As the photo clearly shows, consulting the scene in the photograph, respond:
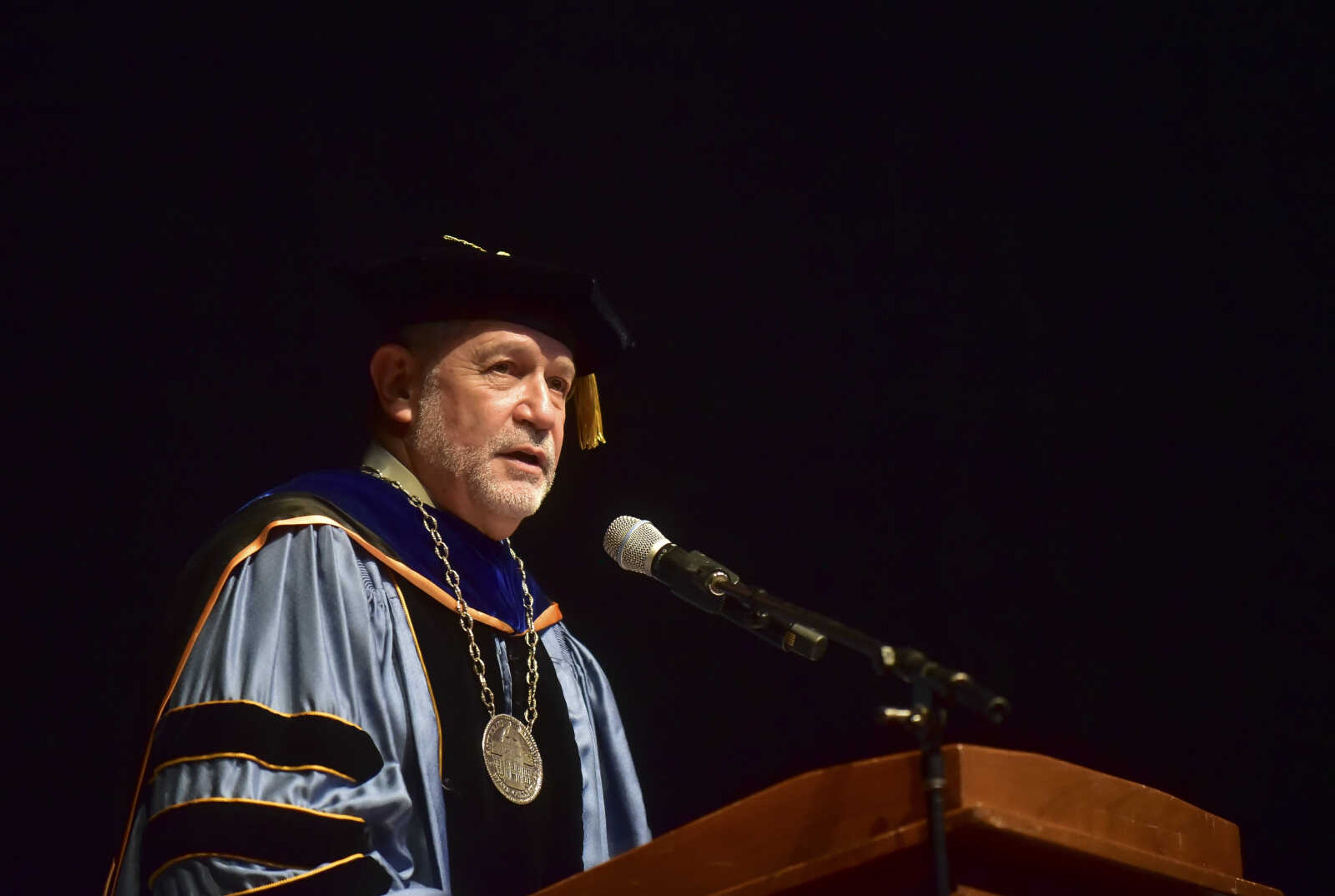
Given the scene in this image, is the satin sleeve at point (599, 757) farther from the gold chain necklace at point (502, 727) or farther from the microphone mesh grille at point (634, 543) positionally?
the microphone mesh grille at point (634, 543)

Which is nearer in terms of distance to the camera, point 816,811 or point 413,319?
point 816,811

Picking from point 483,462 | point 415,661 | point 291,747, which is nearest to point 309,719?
point 291,747

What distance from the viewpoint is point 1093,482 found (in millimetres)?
3699

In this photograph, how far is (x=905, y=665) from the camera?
5.85ft

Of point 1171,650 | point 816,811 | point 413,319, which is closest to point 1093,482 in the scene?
point 1171,650

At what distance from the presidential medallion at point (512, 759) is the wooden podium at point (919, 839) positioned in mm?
940

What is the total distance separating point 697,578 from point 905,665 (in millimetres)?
486

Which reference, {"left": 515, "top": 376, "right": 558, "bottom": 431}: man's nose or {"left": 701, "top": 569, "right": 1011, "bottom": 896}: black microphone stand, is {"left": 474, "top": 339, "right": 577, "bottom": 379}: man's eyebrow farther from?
{"left": 701, "top": 569, "right": 1011, "bottom": 896}: black microphone stand

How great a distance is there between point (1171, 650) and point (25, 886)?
2548 mm

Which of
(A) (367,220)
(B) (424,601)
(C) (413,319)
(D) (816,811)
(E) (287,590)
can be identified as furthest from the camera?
(A) (367,220)

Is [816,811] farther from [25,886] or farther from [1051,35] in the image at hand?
[1051,35]

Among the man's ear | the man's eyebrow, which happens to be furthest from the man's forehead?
the man's ear

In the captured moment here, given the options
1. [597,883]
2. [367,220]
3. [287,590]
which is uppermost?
[367,220]

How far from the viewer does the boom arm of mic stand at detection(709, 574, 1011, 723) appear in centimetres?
170
